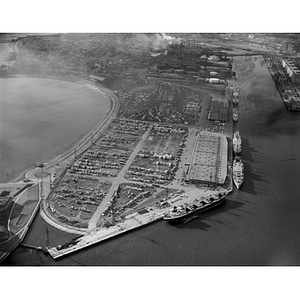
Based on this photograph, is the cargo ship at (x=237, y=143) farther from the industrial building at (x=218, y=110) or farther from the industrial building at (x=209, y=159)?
the industrial building at (x=218, y=110)

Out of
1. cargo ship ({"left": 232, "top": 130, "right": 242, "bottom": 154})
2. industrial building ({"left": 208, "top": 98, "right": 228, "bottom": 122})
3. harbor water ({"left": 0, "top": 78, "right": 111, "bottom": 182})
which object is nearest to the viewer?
harbor water ({"left": 0, "top": 78, "right": 111, "bottom": 182})

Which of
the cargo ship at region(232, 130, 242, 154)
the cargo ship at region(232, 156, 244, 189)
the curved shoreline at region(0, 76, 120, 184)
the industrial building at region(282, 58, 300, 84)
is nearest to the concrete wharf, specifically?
the cargo ship at region(232, 156, 244, 189)

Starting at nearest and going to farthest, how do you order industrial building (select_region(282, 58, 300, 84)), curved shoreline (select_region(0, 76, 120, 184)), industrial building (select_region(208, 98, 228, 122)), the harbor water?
1. curved shoreline (select_region(0, 76, 120, 184))
2. the harbor water
3. industrial building (select_region(208, 98, 228, 122))
4. industrial building (select_region(282, 58, 300, 84))

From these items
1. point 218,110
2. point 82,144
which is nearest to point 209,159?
point 218,110

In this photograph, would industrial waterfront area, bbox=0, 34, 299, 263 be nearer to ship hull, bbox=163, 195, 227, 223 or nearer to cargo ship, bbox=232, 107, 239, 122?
cargo ship, bbox=232, 107, 239, 122

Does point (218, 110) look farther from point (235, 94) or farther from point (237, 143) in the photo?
point (237, 143)

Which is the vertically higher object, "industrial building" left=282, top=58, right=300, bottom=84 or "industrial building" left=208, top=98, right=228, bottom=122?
"industrial building" left=282, top=58, right=300, bottom=84

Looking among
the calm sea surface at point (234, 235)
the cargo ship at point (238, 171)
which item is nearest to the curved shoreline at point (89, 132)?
the calm sea surface at point (234, 235)
